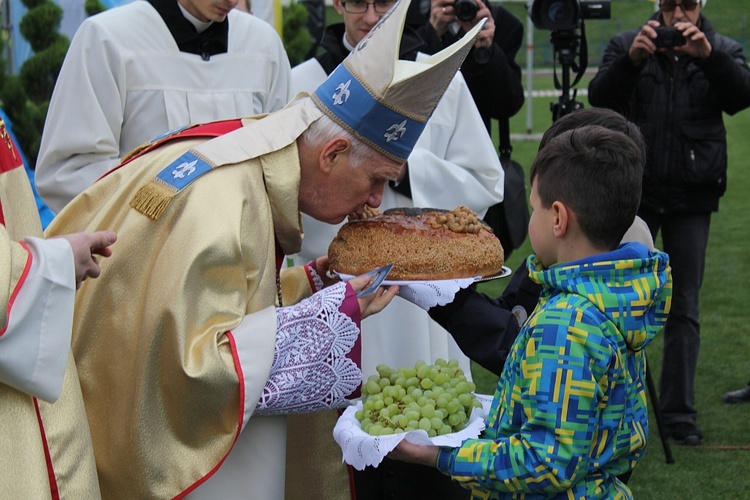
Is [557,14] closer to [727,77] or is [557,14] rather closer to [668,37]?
[668,37]

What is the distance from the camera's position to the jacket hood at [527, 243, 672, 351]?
222 centimetres

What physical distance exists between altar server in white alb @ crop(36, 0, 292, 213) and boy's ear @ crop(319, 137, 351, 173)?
1.28 m

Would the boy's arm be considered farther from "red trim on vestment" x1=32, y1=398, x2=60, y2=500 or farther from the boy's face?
"red trim on vestment" x1=32, y1=398, x2=60, y2=500

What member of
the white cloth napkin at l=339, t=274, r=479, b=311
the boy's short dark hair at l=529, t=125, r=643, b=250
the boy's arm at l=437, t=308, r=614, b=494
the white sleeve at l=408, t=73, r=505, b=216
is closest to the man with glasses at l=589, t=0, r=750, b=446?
the white sleeve at l=408, t=73, r=505, b=216

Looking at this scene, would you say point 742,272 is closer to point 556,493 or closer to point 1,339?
point 556,493

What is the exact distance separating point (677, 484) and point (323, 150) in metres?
2.72

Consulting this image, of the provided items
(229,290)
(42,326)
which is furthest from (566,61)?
(42,326)

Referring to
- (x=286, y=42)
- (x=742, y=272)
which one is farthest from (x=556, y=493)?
(x=286, y=42)

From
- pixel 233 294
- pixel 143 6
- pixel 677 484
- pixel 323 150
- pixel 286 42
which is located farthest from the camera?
pixel 286 42

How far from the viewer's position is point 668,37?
4867mm

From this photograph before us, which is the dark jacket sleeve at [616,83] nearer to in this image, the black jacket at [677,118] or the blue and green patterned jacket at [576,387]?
the black jacket at [677,118]

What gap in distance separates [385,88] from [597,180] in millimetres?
697

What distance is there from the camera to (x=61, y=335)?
6.85 ft

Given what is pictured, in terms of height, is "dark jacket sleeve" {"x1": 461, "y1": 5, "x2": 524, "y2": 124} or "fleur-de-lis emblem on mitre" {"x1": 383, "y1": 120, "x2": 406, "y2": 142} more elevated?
"fleur-de-lis emblem on mitre" {"x1": 383, "y1": 120, "x2": 406, "y2": 142}
